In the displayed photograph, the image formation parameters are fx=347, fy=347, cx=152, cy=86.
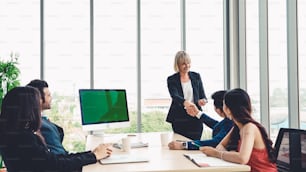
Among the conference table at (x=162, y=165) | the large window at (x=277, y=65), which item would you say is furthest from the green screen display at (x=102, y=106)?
the large window at (x=277, y=65)

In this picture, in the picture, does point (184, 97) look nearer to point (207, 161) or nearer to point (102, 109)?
point (102, 109)

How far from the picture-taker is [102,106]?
2.52m

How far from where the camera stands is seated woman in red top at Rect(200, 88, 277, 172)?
5.53 ft

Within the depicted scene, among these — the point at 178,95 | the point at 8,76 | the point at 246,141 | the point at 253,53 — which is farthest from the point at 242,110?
the point at 8,76

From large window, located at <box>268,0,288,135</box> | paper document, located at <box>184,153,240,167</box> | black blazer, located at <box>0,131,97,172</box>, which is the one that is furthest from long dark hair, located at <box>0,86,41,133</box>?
large window, located at <box>268,0,288,135</box>

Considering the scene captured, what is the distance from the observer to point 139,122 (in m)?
4.25

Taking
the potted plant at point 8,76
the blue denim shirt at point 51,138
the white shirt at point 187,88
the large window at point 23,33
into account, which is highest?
the large window at point 23,33

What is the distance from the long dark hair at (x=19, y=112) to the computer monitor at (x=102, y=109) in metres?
0.89

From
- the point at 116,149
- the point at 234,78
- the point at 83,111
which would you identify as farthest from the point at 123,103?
the point at 234,78

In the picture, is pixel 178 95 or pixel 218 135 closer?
pixel 218 135

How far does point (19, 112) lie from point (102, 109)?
1067mm

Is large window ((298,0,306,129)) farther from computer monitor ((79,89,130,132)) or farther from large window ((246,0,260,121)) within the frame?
computer monitor ((79,89,130,132))

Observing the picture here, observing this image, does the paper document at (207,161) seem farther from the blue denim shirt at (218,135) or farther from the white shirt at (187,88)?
the white shirt at (187,88)

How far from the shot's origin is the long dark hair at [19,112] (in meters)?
1.47
